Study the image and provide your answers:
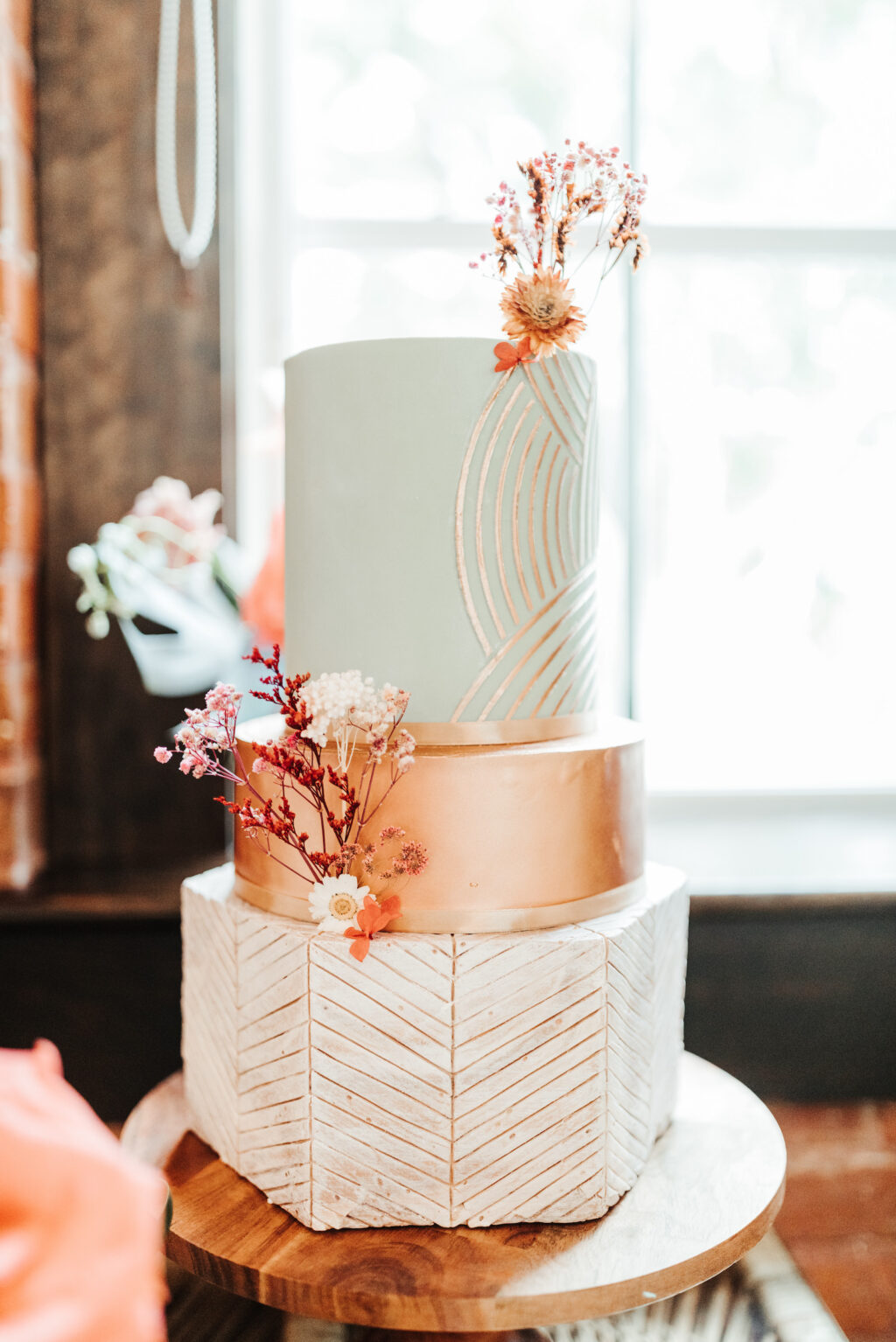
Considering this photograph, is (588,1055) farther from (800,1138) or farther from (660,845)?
(660,845)

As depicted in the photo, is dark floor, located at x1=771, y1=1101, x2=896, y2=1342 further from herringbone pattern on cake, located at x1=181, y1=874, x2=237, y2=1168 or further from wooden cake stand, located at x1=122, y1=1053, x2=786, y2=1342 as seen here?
herringbone pattern on cake, located at x1=181, y1=874, x2=237, y2=1168

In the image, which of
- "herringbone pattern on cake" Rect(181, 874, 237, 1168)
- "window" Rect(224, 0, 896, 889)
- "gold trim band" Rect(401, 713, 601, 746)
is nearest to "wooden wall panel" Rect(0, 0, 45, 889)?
"window" Rect(224, 0, 896, 889)

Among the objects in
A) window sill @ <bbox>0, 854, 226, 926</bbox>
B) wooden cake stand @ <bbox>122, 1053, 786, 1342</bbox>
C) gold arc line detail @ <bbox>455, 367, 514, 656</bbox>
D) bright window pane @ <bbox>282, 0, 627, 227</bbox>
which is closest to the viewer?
wooden cake stand @ <bbox>122, 1053, 786, 1342</bbox>

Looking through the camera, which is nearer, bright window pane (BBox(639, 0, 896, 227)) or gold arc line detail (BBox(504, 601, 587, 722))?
gold arc line detail (BBox(504, 601, 587, 722))

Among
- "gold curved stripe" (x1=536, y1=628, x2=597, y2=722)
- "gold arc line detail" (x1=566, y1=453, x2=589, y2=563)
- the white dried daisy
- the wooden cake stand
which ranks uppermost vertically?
"gold arc line detail" (x1=566, y1=453, x2=589, y2=563)

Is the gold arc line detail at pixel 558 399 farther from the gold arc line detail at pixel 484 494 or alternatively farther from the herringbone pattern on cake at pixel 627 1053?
the herringbone pattern on cake at pixel 627 1053

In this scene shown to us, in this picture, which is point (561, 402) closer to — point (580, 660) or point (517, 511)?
point (517, 511)

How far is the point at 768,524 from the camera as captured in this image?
71.3 inches

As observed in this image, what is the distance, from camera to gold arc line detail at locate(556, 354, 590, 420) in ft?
2.32

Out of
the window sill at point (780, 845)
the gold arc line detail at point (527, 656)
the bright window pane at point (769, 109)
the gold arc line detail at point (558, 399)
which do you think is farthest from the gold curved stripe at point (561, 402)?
the bright window pane at point (769, 109)

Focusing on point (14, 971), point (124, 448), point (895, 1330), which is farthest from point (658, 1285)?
point (124, 448)

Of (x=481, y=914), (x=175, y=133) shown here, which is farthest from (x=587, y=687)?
(x=175, y=133)

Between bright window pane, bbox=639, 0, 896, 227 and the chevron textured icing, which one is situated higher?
bright window pane, bbox=639, 0, 896, 227

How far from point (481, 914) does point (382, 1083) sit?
13 centimetres
